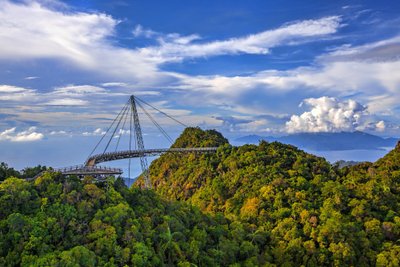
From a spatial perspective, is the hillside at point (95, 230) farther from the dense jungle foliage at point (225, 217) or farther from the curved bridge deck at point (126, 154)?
the curved bridge deck at point (126, 154)

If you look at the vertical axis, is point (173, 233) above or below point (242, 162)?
below

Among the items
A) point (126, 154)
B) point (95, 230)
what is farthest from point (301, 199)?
point (95, 230)

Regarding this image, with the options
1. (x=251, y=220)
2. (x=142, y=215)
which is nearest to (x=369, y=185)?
(x=251, y=220)

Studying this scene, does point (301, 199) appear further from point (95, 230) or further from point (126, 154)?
point (95, 230)

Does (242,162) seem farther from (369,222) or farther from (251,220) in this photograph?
(369,222)

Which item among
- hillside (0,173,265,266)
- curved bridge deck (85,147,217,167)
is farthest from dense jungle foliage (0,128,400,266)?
curved bridge deck (85,147,217,167)

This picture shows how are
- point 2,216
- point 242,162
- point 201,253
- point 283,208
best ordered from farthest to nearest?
1. point 242,162
2. point 283,208
3. point 201,253
4. point 2,216

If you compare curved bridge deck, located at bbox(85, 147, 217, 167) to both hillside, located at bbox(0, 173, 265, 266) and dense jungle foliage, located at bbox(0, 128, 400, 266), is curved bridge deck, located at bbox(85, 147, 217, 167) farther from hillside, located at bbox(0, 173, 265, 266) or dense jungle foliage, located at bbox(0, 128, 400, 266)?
hillside, located at bbox(0, 173, 265, 266)
